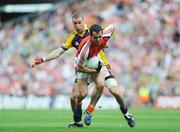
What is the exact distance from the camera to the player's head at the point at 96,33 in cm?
1147

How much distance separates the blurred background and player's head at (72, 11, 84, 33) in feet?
44.7

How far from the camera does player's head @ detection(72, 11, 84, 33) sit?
12.0 meters

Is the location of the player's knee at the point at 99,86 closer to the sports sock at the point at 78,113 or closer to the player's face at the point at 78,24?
the sports sock at the point at 78,113

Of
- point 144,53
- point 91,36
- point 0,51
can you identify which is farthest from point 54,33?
point 91,36

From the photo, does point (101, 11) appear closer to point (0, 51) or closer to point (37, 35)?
point (37, 35)

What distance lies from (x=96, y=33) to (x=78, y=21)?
2.42ft

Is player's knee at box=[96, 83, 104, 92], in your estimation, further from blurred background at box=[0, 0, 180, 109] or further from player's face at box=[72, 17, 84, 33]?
blurred background at box=[0, 0, 180, 109]

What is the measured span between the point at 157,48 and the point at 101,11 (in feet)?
13.1

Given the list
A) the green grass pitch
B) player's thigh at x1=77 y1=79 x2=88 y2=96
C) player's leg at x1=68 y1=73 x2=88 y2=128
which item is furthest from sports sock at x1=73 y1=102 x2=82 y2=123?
player's thigh at x1=77 y1=79 x2=88 y2=96

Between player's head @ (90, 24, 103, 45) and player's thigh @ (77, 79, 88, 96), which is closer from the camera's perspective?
player's head @ (90, 24, 103, 45)

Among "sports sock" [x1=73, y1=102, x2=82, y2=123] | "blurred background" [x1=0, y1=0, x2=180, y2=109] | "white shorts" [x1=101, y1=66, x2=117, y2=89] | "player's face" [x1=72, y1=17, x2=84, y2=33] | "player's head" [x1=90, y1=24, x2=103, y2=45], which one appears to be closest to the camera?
"player's head" [x1=90, y1=24, x2=103, y2=45]

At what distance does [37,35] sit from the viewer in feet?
103

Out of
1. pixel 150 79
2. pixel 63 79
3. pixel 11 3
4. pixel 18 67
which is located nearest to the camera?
pixel 150 79

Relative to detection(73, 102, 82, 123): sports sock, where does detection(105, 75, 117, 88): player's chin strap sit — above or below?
above
